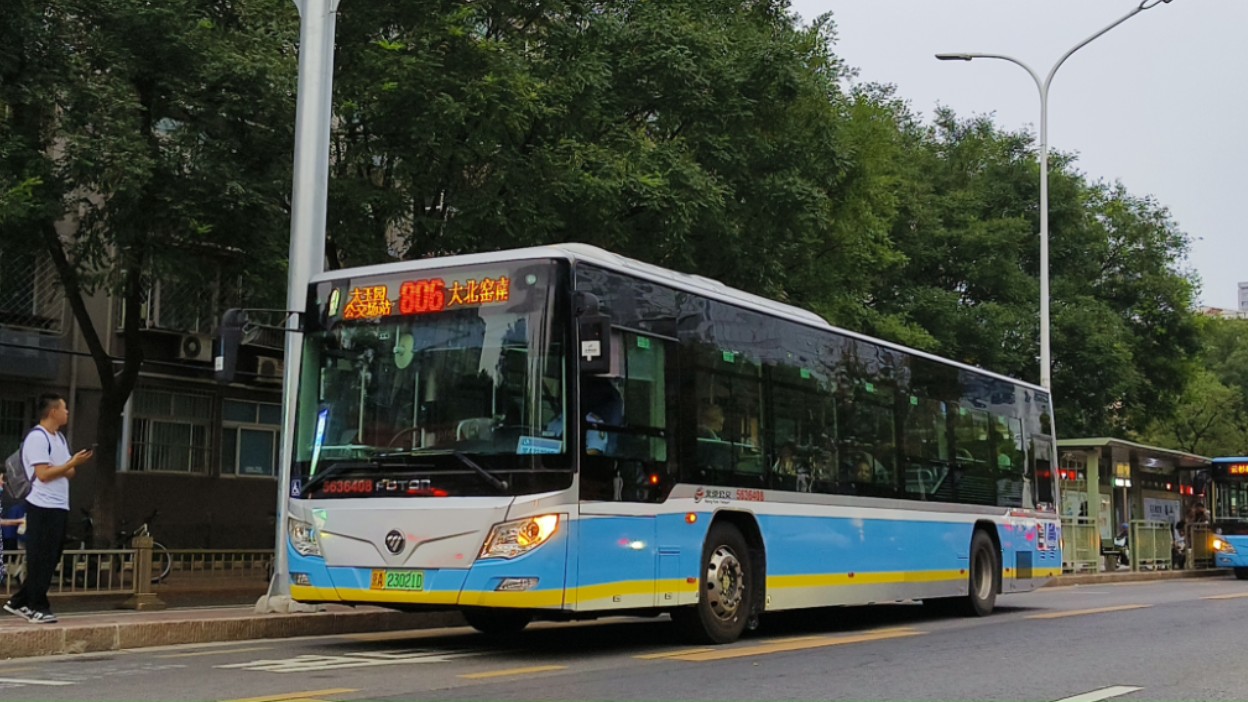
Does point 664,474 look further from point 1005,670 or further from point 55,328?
point 55,328

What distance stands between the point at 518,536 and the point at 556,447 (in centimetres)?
69

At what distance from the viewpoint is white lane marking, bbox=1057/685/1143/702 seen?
845 centimetres

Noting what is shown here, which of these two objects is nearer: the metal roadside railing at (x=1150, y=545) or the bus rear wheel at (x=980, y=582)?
the bus rear wheel at (x=980, y=582)

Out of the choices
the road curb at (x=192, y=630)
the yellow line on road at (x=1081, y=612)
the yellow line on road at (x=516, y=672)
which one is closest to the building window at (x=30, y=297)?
the road curb at (x=192, y=630)

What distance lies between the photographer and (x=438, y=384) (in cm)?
1062

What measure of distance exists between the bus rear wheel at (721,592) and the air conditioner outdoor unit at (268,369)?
1785 centimetres

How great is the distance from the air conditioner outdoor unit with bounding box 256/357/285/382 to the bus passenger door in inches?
725

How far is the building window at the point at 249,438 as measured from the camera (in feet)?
94.5

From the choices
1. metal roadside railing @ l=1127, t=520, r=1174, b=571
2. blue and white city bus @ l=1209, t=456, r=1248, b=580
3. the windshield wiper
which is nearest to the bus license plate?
the windshield wiper

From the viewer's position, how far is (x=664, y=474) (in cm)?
1131

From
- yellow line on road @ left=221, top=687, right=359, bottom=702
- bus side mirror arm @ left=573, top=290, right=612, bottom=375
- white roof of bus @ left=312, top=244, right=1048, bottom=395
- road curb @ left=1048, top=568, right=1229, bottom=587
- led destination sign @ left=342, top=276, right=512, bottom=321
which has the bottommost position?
road curb @ left=1048, top=568, right=1229, bottom=587

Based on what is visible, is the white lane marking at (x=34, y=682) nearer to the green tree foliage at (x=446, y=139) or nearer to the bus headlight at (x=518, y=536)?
the bus headlight at (x=518, y=536)

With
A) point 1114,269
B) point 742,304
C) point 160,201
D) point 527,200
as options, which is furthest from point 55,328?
point 1114,269

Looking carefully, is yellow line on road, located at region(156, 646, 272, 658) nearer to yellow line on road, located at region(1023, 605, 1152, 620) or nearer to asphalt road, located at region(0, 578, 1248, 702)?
asphalt road, located at region(0, 578, 1248, 702)
